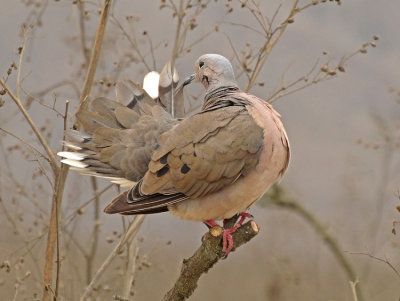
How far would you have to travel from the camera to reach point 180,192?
3396 mm

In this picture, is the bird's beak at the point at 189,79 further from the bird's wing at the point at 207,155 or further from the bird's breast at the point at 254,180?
the bird's breast at the point at 254,180

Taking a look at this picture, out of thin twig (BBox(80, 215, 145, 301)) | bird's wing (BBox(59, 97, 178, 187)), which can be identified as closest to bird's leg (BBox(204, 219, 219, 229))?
bird's wing (BBox(59, 97, 178, 187))

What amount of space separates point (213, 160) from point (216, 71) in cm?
50

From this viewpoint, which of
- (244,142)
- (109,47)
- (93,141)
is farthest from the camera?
(109,47)

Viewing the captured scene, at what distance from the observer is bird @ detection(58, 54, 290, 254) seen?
10.8ft

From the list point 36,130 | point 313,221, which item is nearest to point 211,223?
point 36,130

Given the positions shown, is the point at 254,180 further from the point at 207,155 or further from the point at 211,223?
the point at 211,223

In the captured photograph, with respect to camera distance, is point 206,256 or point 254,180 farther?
point 206,256

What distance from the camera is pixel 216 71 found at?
3523 mm

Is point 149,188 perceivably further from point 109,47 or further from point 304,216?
point 304,216

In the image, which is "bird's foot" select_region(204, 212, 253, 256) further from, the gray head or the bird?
the gray head

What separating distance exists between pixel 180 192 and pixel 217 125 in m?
0.39

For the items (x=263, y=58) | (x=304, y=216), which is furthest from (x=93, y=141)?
(x=304, y=216)

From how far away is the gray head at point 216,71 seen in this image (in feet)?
11.5
